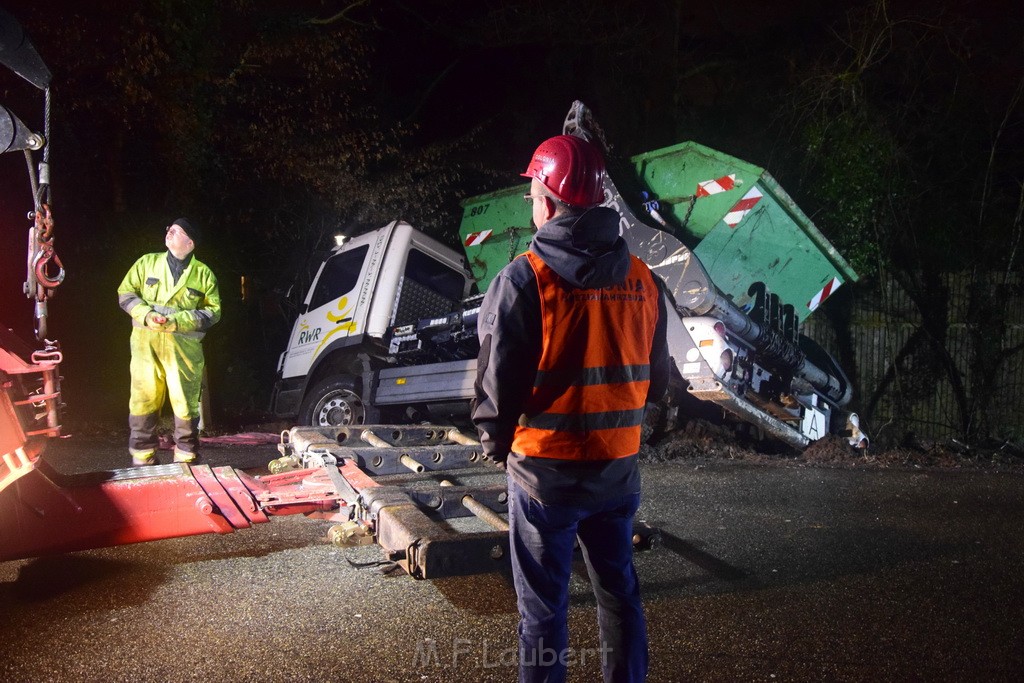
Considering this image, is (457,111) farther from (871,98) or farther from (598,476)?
(598,476)

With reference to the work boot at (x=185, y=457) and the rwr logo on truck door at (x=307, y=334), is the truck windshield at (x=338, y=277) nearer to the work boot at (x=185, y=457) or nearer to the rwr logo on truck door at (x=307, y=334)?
the rwr logo on truck door at (x=307, y=334)

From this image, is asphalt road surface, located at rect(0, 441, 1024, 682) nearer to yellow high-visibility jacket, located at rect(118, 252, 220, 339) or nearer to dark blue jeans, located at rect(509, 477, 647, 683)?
dark blue jeans, located at rect(509, 477, 647, 683)

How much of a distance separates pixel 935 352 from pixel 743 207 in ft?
13.6

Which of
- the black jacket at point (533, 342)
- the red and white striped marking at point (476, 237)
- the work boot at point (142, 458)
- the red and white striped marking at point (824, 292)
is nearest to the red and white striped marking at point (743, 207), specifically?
the red and white striped marking at point (824, 292)

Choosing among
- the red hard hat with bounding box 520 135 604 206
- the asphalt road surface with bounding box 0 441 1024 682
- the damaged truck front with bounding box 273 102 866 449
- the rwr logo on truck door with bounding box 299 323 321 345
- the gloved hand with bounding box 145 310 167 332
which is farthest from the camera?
the rwr logo on truck door with bounding box 299 323 321 345

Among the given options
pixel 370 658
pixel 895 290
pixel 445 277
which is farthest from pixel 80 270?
pixel 895 290

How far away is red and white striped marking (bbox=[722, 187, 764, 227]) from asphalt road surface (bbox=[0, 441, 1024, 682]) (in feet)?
8.99

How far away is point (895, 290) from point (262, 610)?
27.5ft

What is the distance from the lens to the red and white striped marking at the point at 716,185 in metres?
6.45

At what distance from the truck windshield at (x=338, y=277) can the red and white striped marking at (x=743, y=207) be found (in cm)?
372

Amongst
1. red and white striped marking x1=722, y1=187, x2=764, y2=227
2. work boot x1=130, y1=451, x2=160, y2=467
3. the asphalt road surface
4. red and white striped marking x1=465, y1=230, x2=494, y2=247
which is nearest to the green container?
red and white striped marking x1=722, y1=187, x2=764, y2=227

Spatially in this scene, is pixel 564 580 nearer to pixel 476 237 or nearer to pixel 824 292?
pixel 824 292

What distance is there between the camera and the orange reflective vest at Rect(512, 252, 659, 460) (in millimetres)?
2098

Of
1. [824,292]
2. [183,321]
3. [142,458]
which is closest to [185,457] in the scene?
[142,458]
